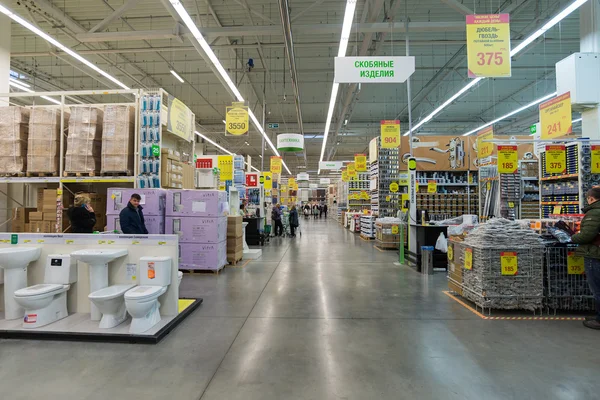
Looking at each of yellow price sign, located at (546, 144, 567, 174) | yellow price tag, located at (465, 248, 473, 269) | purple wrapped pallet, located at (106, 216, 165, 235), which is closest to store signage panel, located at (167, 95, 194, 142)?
purple wrapped pallet, located at (106, 216, 165, 235)

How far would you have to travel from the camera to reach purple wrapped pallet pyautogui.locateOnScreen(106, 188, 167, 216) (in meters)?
5.99

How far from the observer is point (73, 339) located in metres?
3.22

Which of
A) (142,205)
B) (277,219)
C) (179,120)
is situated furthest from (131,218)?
(277,219)

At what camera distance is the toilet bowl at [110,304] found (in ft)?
10.7

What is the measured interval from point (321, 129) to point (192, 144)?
14.1 meters

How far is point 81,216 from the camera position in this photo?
475cm

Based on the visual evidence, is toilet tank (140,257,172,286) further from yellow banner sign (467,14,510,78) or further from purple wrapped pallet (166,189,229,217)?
yellow banner sign (467,14,510,78)

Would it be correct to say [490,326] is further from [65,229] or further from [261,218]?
[261,218]

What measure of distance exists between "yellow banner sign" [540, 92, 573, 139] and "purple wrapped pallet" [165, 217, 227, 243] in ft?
22.8

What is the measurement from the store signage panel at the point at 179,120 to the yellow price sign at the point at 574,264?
22.8ft

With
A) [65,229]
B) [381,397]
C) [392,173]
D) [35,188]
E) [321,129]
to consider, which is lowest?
[381,397]

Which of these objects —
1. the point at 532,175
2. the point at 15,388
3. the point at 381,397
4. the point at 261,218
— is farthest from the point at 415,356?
the point at 261,218

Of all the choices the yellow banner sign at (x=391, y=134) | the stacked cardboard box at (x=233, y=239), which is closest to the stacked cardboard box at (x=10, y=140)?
the stacked cardboard box at (x=233, y=239)

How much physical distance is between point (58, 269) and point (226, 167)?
20.4 feet
